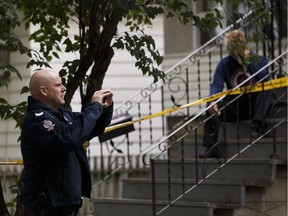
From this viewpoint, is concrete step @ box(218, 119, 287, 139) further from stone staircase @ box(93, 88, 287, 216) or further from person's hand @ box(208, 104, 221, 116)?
person's hand @ box(208, 104, 221, 116)

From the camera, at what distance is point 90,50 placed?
841cm

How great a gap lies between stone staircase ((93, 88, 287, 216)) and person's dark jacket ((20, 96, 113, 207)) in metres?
3.18

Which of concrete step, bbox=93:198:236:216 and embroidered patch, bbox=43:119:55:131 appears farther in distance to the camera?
concrete step, bbox=93:198:236:216

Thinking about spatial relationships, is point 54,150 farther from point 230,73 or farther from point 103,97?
point 230,73

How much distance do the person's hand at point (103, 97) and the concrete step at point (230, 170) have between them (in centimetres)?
339

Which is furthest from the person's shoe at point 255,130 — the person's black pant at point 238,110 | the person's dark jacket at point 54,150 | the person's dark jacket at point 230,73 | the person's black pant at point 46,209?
the person's black pant at point 46,209

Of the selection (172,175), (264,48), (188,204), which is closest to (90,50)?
(188,204)

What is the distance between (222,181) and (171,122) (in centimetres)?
279

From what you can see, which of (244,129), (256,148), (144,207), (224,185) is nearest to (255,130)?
(256,148)

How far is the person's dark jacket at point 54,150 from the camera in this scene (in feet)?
21.5

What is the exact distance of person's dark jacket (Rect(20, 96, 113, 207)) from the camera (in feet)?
21.5

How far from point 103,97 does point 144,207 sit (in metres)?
3.53

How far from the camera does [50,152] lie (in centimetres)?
674

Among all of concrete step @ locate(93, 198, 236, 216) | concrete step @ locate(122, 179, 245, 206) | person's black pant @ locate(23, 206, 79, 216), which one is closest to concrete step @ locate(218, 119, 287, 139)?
concrete step @ locate(122, 179, 245, 206)
